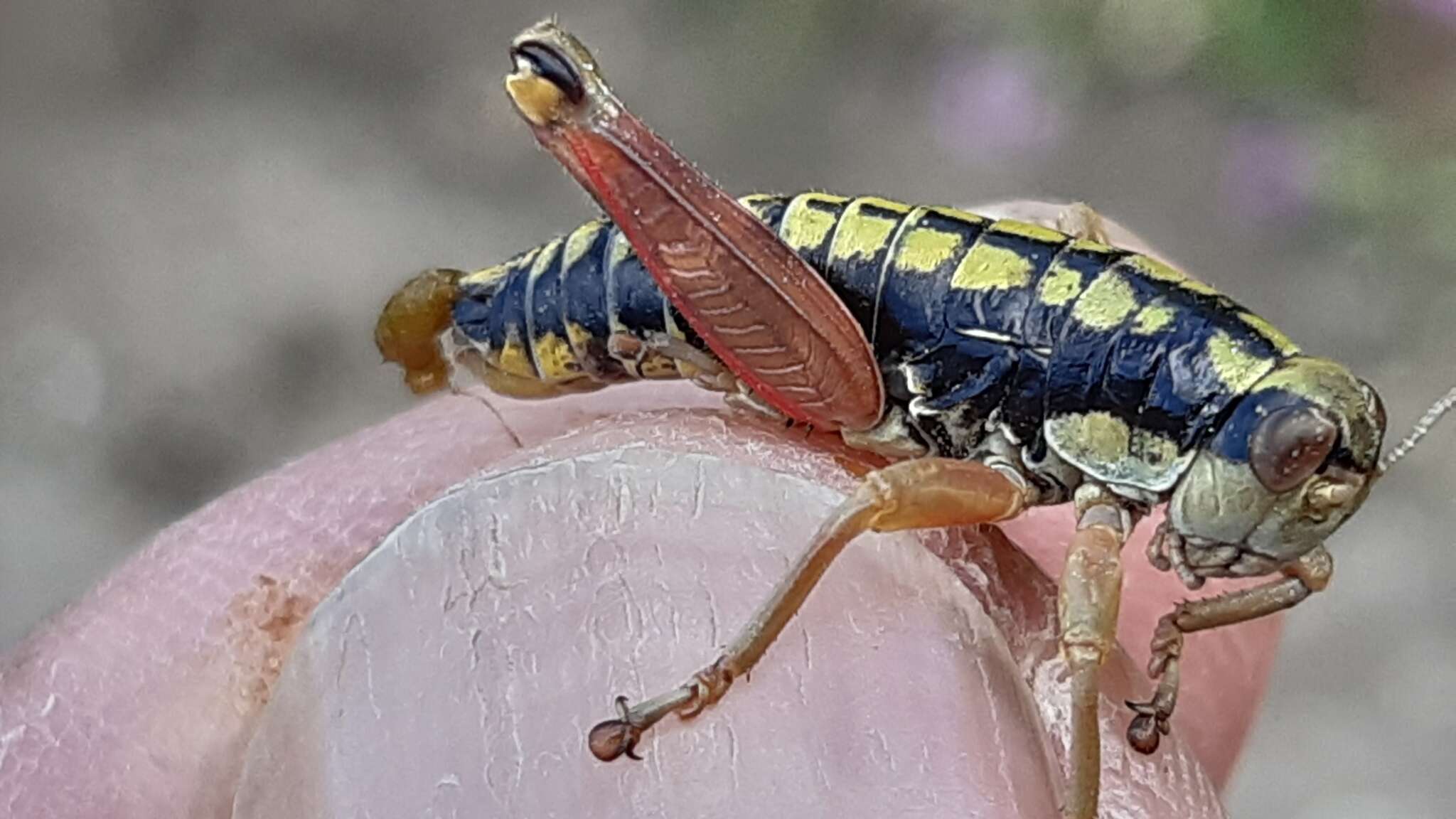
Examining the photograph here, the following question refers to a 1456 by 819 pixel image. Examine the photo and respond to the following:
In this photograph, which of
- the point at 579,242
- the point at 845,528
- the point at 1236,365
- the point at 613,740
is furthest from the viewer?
the point at 579,242

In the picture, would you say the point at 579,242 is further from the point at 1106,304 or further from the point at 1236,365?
the point at 1236,365

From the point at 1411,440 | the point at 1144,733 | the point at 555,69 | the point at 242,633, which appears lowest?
the point at 1144,733

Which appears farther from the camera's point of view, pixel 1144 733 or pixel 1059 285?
pixel 1059 285

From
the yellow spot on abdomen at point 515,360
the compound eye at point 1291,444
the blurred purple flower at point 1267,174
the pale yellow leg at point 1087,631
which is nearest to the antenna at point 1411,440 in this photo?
the compound eye at point 1291,444

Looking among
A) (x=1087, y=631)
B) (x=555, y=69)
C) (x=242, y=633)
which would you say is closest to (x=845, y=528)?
(x=1087, y=631)

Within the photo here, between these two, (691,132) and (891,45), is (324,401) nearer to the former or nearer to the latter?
(691,132)

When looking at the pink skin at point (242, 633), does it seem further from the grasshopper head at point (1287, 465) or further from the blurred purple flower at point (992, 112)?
the blurred purple flower at point (992, 112)

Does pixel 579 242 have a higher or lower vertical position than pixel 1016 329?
higher

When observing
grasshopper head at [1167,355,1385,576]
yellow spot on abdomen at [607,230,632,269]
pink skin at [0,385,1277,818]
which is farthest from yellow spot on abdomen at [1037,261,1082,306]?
yellow spot on abdomen at [607,230,632,269]
